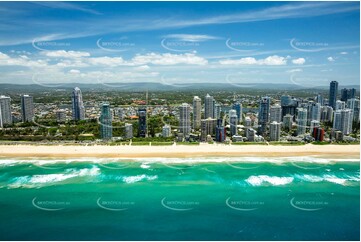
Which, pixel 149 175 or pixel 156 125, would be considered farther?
pixel 156 125

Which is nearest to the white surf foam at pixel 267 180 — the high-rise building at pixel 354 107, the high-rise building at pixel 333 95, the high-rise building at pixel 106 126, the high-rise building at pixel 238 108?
the high-rise building at pixel 106 126

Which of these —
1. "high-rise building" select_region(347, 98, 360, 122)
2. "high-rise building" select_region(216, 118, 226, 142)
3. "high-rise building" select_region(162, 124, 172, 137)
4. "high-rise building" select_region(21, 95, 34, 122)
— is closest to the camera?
"high-rise building" select_region(216, 118, 226, 142)

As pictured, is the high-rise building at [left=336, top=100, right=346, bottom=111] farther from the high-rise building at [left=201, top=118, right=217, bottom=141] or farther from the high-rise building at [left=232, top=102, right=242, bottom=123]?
the high-rise building at [left=201, top=118, right=217, bottom=141]

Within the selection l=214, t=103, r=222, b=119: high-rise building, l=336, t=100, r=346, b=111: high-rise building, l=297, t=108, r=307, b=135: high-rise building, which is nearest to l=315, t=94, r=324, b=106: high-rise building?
l=336, t=100, r=346, b=111: high-rise building

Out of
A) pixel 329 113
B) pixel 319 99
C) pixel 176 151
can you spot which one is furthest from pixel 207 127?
pixel 319 99

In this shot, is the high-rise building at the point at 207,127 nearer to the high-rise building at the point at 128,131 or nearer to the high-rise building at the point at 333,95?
the high-rise building at the point at 128,131

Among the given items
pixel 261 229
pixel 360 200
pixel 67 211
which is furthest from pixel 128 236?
pixel 360 200

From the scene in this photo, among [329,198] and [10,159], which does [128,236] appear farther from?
[10,159]
